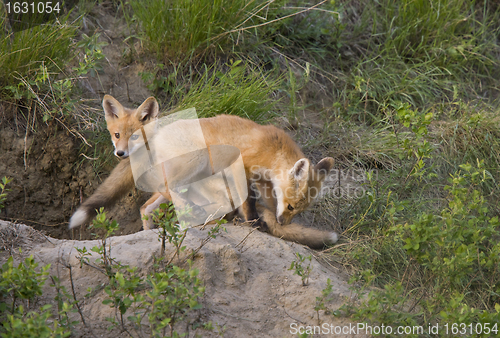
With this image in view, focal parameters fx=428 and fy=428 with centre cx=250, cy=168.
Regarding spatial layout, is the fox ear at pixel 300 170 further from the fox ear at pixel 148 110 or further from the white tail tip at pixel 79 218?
the white tail tip at pixel 79 218

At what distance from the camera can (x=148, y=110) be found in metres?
4.48

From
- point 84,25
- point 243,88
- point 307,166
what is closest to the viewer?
point 307,166

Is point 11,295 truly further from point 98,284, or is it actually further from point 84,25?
point 84,25

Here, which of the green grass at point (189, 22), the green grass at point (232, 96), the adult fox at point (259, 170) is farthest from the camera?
the green grass at point (189, 22)

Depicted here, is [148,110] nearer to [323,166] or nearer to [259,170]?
[259,170]

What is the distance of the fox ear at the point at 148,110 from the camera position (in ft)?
14.5

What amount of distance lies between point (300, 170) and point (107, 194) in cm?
190

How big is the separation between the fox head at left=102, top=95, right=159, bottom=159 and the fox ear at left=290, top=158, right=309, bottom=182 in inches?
62.7

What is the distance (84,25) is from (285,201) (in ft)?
12.3

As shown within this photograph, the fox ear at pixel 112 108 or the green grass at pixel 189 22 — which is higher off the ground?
the green grass at pixel 189 22

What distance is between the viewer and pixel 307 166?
406 cm

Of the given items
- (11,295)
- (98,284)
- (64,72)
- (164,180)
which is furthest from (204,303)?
(64,72)

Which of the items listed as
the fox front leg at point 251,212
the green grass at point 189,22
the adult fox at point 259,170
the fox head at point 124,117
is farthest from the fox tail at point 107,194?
the green grass at point 189,22

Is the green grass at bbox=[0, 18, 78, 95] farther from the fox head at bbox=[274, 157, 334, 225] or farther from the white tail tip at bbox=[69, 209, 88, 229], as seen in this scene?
the fox head at bbox=[274, 157, 334, 225]
